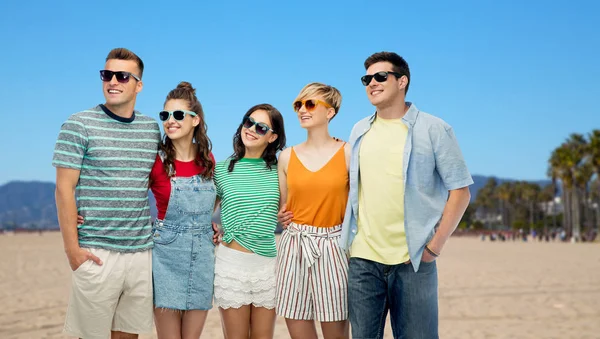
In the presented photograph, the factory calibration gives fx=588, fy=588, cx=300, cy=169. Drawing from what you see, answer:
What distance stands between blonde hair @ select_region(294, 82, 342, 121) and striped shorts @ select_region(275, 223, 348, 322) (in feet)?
3.55

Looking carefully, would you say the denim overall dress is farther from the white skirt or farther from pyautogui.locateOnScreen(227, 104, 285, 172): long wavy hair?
pyautogui.locateOnScreen(227, 104, 285, 172): long wavy hair

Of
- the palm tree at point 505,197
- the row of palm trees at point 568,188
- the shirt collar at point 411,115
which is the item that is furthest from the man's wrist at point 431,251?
the palm tree at point 505,197

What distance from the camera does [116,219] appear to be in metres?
4.41

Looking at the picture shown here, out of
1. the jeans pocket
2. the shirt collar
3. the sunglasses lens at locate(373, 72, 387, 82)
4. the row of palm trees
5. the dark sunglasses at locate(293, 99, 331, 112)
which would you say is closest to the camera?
the shirt collar

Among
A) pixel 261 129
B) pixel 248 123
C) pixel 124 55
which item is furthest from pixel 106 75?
pixel 261 129

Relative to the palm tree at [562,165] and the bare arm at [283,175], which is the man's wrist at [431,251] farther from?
the palm tree at [562,165]

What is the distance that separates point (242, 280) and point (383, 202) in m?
1.30

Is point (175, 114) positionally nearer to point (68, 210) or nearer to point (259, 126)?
point (259, 126)

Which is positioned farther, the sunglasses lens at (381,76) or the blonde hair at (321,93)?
the blonde hair at (321,93)

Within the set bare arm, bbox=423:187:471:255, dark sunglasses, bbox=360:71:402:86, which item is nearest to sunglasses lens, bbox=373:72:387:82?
dark sunglasses, bbox=360:71:402:86

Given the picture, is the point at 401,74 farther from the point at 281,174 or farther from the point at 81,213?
the point at 81,213

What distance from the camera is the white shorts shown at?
4.41 meters

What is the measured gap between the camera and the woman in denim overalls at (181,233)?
4688mm

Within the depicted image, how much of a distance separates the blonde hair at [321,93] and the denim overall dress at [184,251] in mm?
1161
